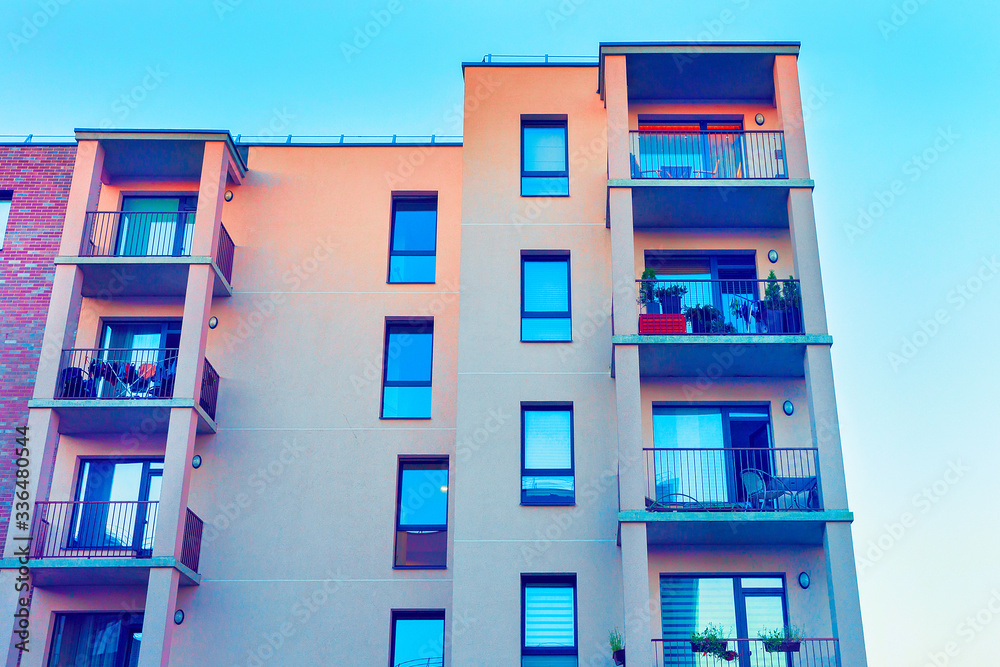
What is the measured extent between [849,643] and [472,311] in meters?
7.74

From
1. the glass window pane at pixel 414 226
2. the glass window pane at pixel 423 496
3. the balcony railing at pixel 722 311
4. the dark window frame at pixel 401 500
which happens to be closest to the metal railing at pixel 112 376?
the dark window frame at pixel 401 500

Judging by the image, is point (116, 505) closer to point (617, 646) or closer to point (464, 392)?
point (464, 392)

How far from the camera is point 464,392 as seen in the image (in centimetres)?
1739

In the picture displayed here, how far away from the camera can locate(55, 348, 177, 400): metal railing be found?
707 inches

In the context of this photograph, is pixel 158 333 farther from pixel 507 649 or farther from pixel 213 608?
pixel 507 649

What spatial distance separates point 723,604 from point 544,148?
851 centimetres

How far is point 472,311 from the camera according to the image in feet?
59.1

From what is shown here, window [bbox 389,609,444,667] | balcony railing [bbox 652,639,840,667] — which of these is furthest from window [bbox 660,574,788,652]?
window [bbox 389,609,444,667]

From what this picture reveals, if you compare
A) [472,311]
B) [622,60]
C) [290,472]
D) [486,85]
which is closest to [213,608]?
[290,472]

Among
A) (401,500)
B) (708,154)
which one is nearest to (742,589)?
(401,500)

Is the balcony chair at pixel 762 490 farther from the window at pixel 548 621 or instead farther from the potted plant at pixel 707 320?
the window at pixel 548 621

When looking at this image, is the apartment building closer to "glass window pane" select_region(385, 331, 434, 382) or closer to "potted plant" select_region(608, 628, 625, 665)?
"glass window pane" select_region(385, 331, 434, 382)

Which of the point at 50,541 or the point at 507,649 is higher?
the point at 50,541

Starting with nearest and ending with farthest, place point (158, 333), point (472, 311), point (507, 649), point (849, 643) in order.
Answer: point (849, 643) → point (507, 649) → point (472, 311) → point (158, 333)
